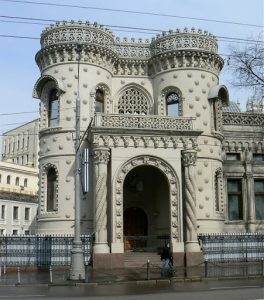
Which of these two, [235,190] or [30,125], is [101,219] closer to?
[235,190]

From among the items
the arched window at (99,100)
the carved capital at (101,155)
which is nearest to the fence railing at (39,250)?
the carved capital at (101,155)

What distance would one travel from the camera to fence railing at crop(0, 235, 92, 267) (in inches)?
1098

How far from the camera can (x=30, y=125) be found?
93.1 metres

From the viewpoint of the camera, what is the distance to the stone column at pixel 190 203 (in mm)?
27375

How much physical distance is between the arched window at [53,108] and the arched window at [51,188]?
3.20m

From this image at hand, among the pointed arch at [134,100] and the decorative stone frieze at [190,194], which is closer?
the decorative stone frieze at [190,194]

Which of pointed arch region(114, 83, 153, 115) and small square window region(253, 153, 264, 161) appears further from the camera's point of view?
small square window region(253, 153, 264, 161)

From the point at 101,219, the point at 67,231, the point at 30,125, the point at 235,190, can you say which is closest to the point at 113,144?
the point at 101,219

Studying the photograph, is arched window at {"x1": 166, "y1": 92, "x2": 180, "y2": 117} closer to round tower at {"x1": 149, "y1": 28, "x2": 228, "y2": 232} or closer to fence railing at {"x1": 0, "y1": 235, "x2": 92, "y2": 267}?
round tower at {"x1": 149, "y1": 28, "x2": 228, "y2": 232}

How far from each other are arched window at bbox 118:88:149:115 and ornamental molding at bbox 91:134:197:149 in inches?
220

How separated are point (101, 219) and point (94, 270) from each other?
2783mm

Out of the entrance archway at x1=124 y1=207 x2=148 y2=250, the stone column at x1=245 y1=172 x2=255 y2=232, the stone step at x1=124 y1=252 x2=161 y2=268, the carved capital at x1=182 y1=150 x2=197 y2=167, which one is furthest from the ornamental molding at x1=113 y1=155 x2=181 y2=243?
the stone column at x1=245 y1=172 x2=255 y2=232

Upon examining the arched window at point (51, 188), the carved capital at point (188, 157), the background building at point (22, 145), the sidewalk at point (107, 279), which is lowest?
the sidewalk at point (107, 279)

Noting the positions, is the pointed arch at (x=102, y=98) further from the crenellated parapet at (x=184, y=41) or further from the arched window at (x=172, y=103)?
the crenellated parapet at (x=184, y=41)
